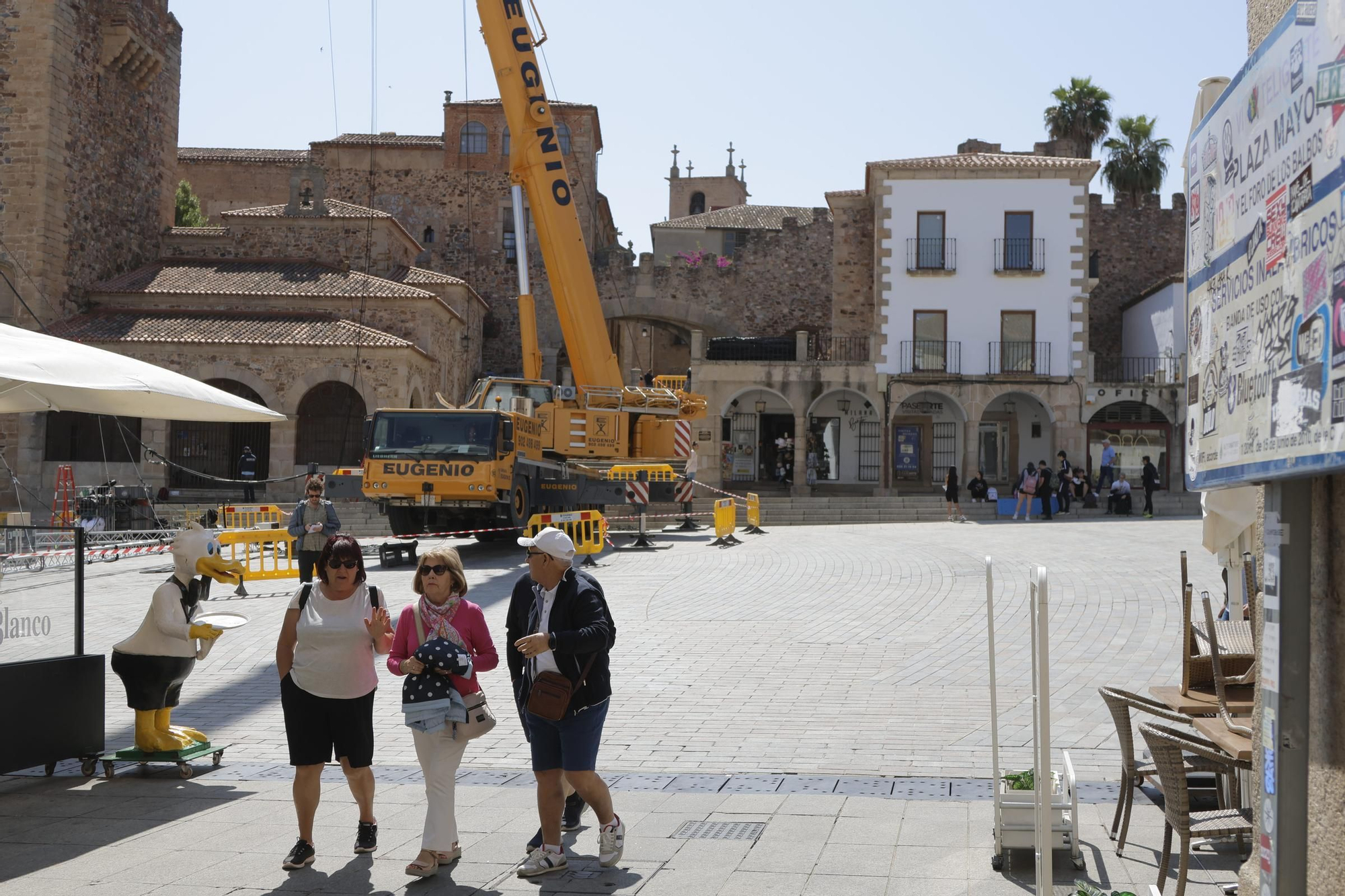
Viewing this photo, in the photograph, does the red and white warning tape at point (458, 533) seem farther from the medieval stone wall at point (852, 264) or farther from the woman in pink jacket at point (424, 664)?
the medieval stone wall at point (852, 264)

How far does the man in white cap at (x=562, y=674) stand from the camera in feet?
17.3

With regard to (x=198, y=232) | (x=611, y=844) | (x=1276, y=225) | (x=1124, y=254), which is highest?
(x=1124, y=254)

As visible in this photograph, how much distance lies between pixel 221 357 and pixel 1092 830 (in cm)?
2897

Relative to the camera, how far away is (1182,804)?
15.4 feet

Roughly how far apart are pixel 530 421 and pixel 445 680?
15.2 m

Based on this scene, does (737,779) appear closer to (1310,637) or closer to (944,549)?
(1310,637)

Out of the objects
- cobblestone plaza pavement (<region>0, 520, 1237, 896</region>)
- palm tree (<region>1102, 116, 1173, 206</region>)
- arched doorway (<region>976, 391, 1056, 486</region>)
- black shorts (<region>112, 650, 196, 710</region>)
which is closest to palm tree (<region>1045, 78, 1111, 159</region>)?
palm tree (<region>1102, 116, 1173, 206</region>)

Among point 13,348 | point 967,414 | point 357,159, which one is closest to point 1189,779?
point 13,348

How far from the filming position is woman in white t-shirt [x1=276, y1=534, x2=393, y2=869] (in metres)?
5.56

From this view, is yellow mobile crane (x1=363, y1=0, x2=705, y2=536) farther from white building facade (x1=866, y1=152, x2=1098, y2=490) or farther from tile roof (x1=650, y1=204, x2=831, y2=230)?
→ tile roof (x1=650, y1=204, x2=831, y2=230)

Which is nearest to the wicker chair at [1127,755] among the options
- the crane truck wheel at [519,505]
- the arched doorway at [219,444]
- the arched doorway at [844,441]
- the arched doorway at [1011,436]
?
the crane truck wheel at [519,505]

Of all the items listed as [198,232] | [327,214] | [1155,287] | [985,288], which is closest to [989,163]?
[985,288]

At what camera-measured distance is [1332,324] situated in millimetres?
3104

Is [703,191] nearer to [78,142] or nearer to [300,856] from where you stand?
[78,142]
